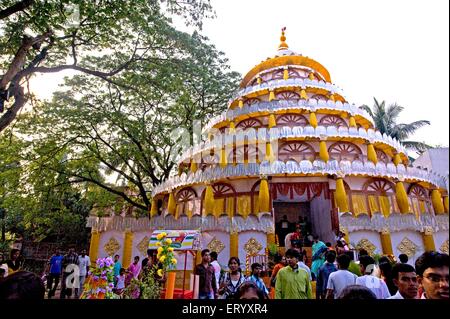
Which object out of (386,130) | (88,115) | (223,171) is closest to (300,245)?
(223,171)

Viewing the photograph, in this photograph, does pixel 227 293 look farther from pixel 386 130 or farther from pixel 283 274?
pixel 386 130

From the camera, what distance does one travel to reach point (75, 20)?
862 centimetres

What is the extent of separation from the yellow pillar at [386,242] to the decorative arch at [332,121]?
27.0 feet

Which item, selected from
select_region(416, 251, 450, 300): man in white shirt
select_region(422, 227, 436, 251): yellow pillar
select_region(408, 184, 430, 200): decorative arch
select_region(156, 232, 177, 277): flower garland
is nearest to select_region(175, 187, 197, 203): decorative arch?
select_region(156, 232, 177, 277): flower garland

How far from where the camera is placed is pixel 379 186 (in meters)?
16.0

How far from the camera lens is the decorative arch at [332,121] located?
1884 cm

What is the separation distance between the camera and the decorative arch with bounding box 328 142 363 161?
1698cm

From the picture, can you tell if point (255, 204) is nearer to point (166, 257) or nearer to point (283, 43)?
point (166, 257)

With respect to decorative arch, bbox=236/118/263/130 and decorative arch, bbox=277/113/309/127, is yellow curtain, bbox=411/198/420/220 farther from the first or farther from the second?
decorative arch, bbox=236/118/263/130

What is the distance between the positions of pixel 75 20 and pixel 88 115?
8.36 m

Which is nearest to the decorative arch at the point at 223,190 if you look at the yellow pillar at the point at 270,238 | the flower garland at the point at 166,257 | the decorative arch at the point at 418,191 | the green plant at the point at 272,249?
the yellow pillar at the point at 270,238

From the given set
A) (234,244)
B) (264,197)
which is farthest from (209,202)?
(234,244)

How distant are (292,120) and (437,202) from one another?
9680 millimetres

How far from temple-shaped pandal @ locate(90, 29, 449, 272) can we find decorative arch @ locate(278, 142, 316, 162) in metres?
0.06
